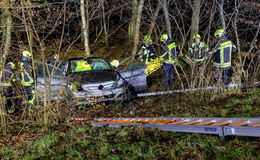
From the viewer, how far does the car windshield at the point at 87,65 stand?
8.00 metres

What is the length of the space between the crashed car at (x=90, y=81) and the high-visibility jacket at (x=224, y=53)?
2.27 meters

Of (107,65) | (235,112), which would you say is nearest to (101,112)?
(107,65)

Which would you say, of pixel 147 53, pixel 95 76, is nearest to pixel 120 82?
pixel 95 76

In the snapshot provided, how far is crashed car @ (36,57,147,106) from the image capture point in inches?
229

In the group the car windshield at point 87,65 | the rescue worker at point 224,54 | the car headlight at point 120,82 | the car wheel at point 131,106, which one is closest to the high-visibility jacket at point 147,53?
the car windshield at point 87,65

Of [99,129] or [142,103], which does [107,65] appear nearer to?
[142,103]

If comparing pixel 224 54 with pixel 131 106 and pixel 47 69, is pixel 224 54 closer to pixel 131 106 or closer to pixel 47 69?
pixel 131 106

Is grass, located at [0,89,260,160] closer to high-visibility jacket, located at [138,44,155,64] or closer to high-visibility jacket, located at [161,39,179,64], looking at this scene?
high-visibility jacket, located at [161,39,179,64]

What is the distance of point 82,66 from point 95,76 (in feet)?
3.28

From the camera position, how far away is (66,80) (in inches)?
231

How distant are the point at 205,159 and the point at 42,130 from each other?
3.58 meters

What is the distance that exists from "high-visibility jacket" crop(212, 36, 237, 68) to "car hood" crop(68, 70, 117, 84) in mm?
3123

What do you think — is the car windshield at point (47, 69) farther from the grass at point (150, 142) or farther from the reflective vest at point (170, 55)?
the reflective vest at point (170, 55)

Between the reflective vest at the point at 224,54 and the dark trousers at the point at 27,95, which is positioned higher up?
the reflective vest at the point at 224,54
